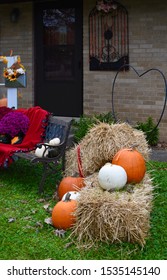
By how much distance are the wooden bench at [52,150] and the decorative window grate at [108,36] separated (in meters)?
3.18

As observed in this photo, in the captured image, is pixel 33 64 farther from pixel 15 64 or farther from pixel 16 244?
pixel 16 244

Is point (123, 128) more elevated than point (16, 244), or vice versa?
point (123, 128)

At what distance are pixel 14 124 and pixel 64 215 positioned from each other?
8.38 ft

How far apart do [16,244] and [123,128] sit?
2.04m

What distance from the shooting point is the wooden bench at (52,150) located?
5.79m

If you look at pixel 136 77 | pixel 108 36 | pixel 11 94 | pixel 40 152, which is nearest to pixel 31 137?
pixel 40 152

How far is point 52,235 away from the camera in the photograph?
4.49 metres

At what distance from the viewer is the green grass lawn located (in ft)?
13.3

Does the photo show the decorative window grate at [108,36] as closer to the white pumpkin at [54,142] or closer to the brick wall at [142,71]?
the brick wall at [142,71]

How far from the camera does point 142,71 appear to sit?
30.4 ft

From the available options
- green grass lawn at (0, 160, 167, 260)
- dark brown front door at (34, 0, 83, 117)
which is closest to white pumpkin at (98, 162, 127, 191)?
green grass lawn at (0, 160, 167, 260)

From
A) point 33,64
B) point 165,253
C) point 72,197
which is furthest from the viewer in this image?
point 33,64

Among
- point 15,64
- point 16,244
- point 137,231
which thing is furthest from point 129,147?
point 15,64

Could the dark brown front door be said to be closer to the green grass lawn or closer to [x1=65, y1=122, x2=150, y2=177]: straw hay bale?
the green grass lawn
